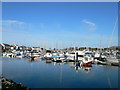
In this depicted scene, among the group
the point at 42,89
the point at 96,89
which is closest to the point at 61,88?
the point at 42,89

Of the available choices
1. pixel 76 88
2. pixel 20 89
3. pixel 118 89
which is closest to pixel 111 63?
pixel 118 89

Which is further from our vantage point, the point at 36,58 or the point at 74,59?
the point at 36,58

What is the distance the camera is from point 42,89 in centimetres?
795

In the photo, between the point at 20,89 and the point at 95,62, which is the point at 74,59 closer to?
the point at 95,62

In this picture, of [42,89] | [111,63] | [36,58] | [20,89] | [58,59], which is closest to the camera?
[20,89]

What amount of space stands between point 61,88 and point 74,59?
1470 centimetres

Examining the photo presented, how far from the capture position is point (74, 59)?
22.9 m

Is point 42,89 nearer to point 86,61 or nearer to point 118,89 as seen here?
point 118,89

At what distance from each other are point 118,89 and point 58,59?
46.0 feet

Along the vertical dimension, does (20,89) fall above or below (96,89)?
above

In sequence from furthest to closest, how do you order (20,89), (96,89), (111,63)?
(111,63) < (96,89) < (20,89)

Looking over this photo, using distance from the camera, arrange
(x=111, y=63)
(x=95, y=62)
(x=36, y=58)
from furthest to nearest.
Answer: (x=36, y=58)
(x=95, y=62)
(x=111, y=63)

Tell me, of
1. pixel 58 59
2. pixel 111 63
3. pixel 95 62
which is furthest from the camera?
pixel 58 59

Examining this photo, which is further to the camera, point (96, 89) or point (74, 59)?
point (74, 59)
